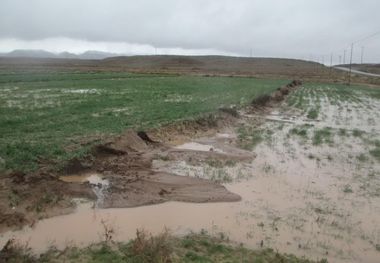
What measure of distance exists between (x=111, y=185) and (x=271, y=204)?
3.71 m

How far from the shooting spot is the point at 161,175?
10.6 meters

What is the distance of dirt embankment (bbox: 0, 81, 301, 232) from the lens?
8094mm

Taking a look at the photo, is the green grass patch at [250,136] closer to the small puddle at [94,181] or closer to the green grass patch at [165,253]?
the small puddle at [94,181]

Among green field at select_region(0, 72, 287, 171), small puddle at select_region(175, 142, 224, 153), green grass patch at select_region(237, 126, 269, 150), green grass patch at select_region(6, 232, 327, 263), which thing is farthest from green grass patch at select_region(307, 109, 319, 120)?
green grass patch at select_region(6, 232, 327, 263)

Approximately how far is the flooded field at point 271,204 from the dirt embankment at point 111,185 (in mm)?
187

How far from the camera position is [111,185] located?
965 cm

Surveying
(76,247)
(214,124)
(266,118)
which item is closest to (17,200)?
(76,247)

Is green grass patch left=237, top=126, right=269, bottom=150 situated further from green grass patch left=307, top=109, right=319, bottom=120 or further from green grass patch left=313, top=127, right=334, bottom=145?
green grass patch left=307, top=109, right=319, bottom=120

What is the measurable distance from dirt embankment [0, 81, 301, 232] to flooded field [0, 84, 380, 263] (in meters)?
0.19

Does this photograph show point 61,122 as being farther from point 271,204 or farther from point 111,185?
point 271,204

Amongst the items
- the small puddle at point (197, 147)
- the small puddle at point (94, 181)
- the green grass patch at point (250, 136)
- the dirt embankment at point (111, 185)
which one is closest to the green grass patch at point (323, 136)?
the green grass patch at point (250, 136)

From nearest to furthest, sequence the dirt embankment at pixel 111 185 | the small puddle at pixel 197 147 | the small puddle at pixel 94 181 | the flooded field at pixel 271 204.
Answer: the flooded field at pixel 271 204, the dirt embankment at pixel 111 185, the small puddle at pixel 94 181, the small puddle at pixel 197 147

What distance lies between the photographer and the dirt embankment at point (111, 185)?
809cm

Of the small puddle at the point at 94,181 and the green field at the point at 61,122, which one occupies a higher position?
the green field at the point at 61,122
